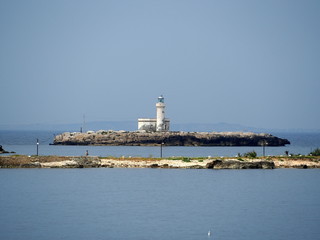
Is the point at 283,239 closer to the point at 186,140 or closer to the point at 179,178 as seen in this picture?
the point at 179,178

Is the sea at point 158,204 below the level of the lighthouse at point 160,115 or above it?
below

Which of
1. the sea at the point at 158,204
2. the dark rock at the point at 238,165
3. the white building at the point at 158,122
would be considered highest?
the white building at the point at 158,122

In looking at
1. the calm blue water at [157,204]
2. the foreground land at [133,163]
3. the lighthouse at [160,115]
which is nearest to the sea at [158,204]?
the calm blue water at [157,204]

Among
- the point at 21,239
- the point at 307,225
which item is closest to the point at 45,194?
the point at 21,239

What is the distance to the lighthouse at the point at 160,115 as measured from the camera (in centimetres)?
14100

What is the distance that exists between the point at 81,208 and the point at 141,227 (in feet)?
26.4

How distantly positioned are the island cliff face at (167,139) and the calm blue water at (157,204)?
246 feet

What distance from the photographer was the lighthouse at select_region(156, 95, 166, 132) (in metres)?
141

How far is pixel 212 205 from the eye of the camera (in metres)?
44.8

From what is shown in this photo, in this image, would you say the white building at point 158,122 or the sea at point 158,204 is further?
the white building at point 158,122

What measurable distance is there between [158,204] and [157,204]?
7 centimetres

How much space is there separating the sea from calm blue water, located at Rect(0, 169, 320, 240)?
53 millimetres

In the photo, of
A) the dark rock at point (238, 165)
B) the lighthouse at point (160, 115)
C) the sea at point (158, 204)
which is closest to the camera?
the sea at point (158, 204)

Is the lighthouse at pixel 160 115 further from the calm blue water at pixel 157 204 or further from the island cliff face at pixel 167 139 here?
the calm blue water at pixel 157 204
